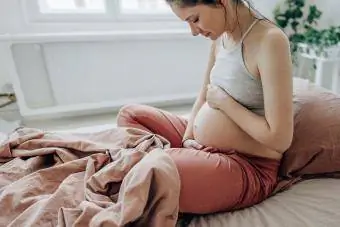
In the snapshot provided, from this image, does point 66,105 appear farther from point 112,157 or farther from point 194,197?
point 194,197

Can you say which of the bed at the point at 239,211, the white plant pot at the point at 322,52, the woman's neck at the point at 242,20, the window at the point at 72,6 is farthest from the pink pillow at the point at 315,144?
the window at the point at 72,6

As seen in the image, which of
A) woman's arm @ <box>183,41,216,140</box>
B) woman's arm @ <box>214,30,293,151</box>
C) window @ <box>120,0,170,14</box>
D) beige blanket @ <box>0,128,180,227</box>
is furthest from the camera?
window @ <box>120,0,170,14</box>

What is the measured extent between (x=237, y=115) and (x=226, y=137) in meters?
0.07

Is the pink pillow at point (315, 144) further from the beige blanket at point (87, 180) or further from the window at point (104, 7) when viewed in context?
the window at point (104, 7)

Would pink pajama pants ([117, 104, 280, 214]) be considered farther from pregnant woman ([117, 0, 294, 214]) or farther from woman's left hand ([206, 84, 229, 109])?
woman's left hand ([206, 84, 229, 109])

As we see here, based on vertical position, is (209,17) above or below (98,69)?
above

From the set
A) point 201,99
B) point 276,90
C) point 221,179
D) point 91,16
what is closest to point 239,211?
point 221,179

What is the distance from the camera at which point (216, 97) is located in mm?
990

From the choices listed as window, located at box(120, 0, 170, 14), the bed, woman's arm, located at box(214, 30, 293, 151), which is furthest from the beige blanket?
window, located at box(120, 0, 170, 14)

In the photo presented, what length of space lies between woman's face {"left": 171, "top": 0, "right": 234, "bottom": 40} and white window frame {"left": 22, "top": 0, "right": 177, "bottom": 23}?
145 centimetres

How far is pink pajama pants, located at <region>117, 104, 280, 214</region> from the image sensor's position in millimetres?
792

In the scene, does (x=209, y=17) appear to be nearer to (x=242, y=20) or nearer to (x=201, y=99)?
(x=242, y=20)

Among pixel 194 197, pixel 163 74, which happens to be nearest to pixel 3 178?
pixel 194 197

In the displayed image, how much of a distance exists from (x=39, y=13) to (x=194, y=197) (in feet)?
5.92
